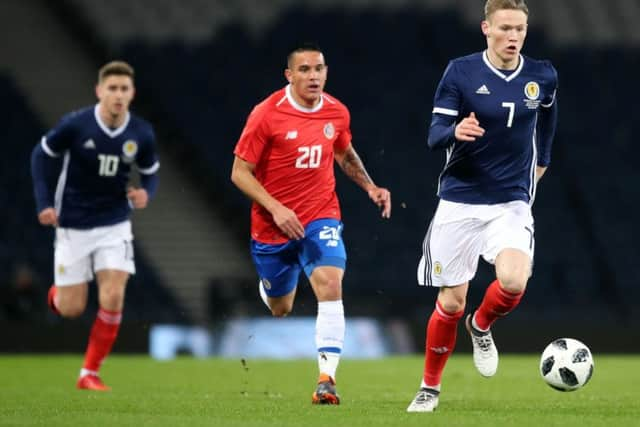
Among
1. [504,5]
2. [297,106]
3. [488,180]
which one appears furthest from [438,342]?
[504,5]

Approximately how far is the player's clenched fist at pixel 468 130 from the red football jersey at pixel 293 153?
178 cm

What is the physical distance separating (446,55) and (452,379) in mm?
14670

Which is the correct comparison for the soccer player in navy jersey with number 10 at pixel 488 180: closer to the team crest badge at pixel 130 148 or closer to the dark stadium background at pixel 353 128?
the team crest badge at pixel 130 148

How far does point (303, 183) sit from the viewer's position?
934cm

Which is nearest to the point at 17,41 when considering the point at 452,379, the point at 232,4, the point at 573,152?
the point at 232,4

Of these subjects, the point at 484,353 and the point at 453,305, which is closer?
the point at 453,305

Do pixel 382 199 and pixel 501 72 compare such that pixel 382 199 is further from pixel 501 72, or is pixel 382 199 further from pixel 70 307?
pixel 70 307

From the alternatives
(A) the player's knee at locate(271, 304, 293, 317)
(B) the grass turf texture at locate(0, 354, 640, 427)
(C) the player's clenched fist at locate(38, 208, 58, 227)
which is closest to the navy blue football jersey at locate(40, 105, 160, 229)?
(C) the player's clenched fist at locate(38, 208, 58, 227)

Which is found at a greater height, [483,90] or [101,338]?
[483,90]

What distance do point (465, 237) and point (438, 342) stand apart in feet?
2.27

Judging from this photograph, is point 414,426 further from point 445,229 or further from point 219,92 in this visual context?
point 219,92

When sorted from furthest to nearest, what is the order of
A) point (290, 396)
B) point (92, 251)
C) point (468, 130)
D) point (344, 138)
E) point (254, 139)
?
1. point (92, 251)
2. point (290, 396)
3. point (344, 138)
4. point (254, 139)
5. point (468, 130)

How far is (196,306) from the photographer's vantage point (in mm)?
23750

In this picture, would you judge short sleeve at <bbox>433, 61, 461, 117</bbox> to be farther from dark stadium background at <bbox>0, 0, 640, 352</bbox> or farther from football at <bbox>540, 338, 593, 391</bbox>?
dark stadium background at <bbox>0, 0, 640, 352</bbox>
